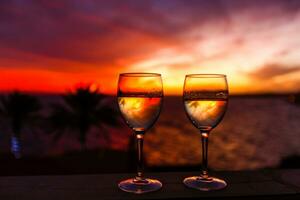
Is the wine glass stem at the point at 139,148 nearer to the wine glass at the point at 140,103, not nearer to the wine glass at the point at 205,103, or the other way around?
the wine glass at the point at 140,103

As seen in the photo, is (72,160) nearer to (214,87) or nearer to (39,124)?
(39,124)

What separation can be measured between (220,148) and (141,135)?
155 feet

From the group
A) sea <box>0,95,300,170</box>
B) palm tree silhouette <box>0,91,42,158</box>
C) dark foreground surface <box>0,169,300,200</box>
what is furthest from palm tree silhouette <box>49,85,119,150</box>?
dark foreground surface <box>0,169,300,200</box>

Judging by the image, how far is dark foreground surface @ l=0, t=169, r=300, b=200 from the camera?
4.56 feet

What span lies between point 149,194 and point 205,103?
469 mm

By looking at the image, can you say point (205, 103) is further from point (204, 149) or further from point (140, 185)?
point (140, 185)

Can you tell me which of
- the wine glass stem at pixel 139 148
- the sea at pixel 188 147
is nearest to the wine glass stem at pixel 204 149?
the wine glass stem at pixel 139 148

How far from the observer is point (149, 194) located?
1.39m

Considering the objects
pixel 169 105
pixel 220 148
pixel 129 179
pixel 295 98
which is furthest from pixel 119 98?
pixel 169 105

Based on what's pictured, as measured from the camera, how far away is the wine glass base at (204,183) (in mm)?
1482

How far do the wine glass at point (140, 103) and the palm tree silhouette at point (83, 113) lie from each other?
19252 mm

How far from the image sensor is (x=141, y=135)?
4.86ft

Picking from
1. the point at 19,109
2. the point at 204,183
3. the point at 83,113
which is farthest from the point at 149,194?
the point at 19,109

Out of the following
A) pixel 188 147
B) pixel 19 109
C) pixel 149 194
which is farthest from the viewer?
pixel 188 147
